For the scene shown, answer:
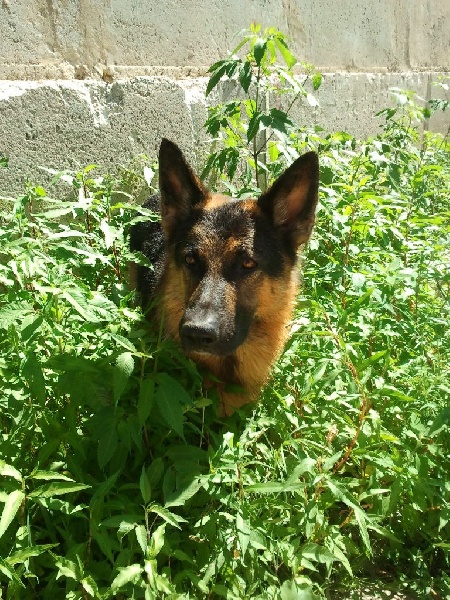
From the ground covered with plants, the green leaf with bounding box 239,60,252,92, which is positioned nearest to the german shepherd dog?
the ground covered with plants

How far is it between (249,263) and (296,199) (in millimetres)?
510

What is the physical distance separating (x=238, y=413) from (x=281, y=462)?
0.36 meters

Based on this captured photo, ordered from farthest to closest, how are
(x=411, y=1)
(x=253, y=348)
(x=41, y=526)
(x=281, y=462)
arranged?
(x=411, y=1) → (x=253, y=348) → (x=281, y=462) → (x=41, y=526)

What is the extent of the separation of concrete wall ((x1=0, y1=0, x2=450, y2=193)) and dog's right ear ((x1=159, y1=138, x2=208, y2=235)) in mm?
1173

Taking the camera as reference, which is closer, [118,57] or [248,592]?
[248,592]

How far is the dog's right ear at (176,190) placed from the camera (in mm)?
3491

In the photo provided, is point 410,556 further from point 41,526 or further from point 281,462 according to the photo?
point 41,526

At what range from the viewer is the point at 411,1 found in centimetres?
816

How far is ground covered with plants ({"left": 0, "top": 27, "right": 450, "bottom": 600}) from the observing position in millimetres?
2346

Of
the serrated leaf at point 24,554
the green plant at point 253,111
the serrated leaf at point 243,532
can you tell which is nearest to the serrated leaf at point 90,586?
the serrated leaf at point 24,554

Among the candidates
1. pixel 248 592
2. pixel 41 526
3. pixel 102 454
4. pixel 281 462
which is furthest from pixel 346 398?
pixel 41 526

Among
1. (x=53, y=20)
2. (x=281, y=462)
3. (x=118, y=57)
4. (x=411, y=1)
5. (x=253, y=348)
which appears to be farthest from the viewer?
(x=411, y=1)

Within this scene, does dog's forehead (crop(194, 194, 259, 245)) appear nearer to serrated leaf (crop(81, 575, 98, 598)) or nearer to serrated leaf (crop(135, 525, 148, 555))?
serrated leaf (crop(135, 525, 148, 555))

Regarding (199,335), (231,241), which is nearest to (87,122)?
(231,241)
